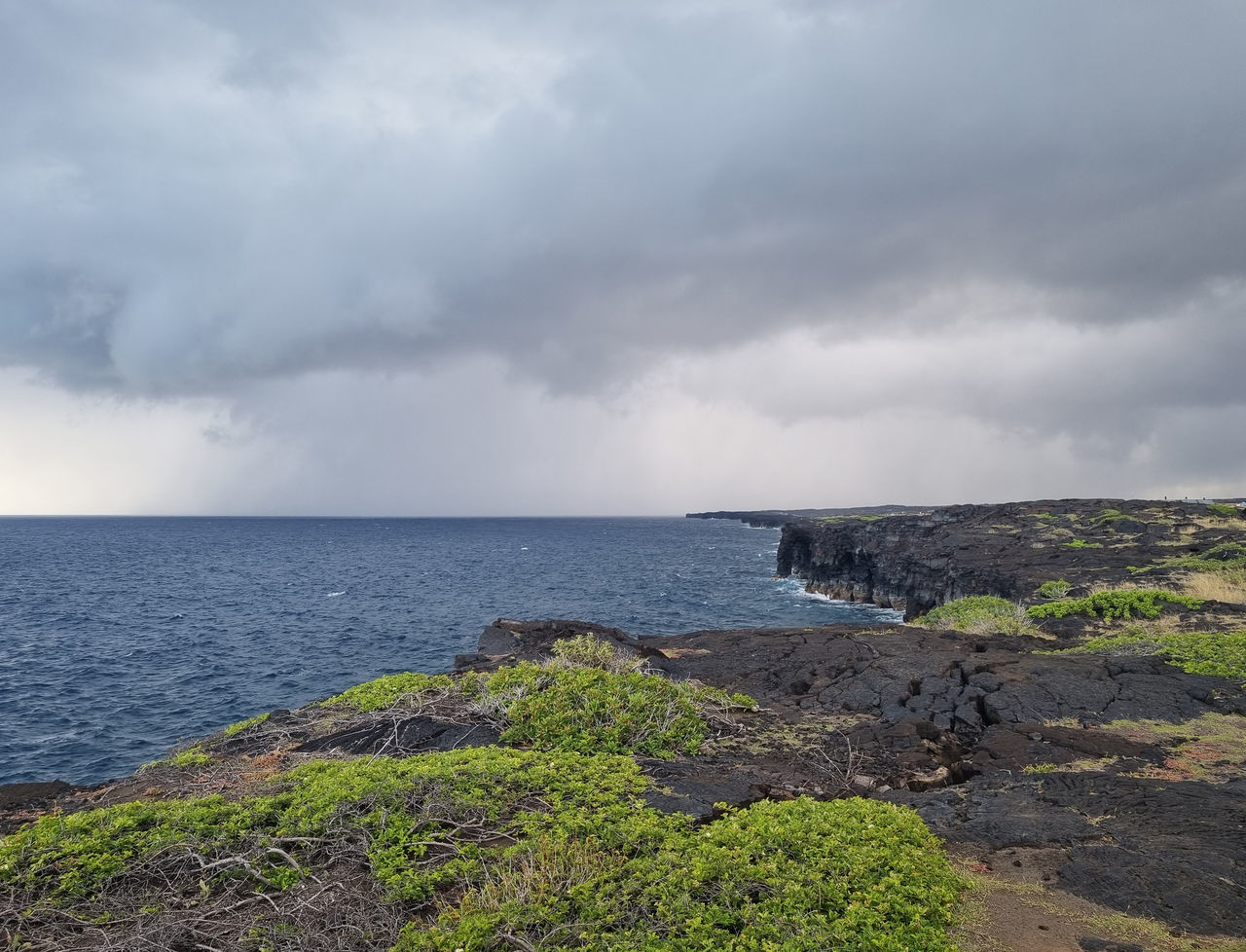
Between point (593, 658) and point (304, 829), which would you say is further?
point (593, 658)

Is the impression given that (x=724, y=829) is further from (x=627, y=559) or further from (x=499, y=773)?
(x=627, y=559)

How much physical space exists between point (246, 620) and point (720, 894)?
1925 inches

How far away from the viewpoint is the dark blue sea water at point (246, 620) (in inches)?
1000

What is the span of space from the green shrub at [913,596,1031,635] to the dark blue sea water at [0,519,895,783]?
16.6 metres

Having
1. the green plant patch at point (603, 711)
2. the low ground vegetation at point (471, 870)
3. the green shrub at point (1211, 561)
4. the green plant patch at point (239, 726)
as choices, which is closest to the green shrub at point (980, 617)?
the green shrub at point (1211, 561)

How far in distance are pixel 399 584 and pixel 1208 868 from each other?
2636 inches

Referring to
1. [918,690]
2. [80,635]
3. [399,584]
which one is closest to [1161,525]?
[918,690]

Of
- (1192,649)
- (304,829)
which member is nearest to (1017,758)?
(1192,649)

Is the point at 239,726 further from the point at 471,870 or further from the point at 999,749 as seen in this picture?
the point at 999,749

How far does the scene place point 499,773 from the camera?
374 inches

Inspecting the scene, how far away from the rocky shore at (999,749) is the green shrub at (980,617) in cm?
18

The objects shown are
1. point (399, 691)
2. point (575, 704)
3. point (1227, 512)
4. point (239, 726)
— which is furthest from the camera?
point (1227, 512)

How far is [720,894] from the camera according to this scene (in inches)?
259

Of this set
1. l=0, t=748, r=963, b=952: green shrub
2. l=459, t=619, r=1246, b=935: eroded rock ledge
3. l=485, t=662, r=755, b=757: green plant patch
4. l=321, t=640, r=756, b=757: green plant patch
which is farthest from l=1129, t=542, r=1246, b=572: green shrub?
l=0, t=748, r=963, b=952: green shrub
